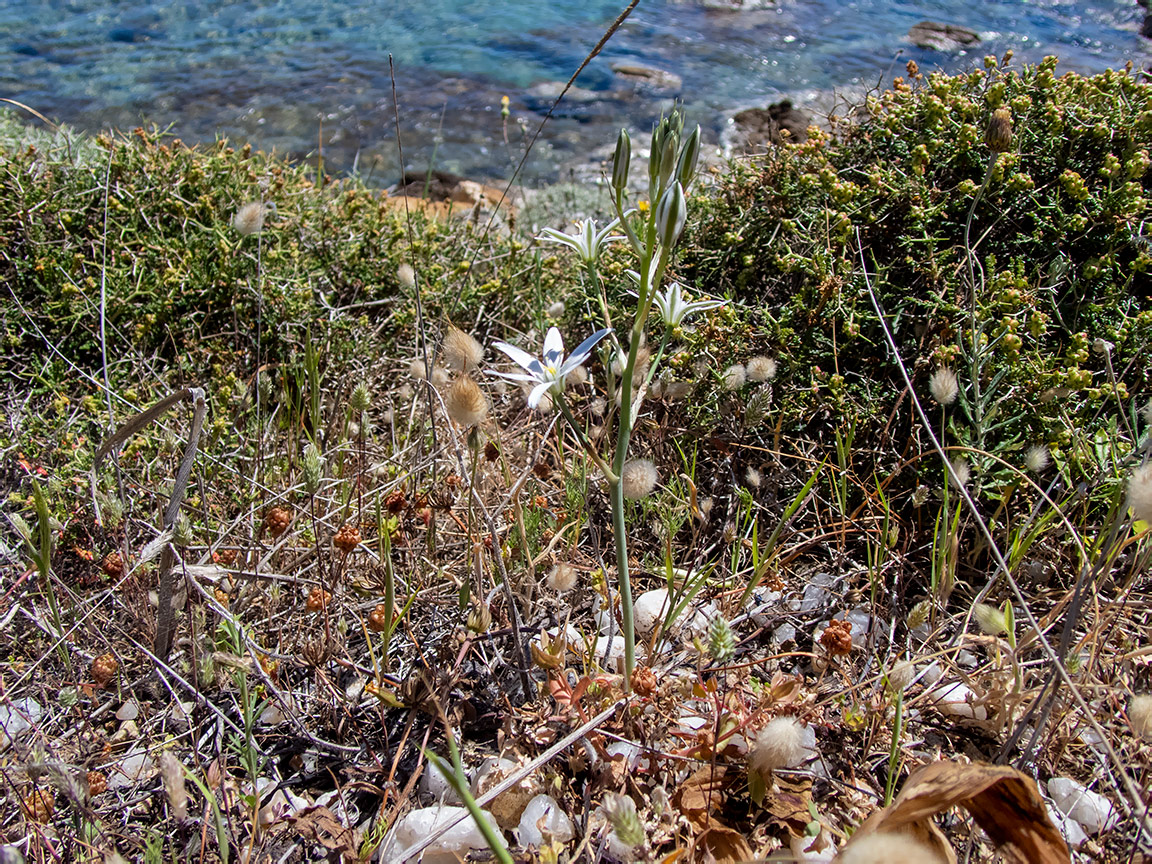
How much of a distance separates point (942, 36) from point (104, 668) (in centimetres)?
1185

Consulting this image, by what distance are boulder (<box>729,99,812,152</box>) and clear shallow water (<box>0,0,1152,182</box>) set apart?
0.33m

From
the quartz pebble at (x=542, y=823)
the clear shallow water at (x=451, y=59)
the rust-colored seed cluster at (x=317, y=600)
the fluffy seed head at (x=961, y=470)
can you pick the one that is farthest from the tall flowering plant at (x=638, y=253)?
the clear shallow water at (x=451, y=59)

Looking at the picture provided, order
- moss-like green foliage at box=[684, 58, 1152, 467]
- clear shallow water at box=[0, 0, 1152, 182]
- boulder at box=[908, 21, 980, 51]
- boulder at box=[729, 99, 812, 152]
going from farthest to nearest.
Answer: boulder at box=[908, 21, 980, 51] < clear shallow water at box=[0, 0, 1152, 182] < boulder at box=[729, 99, 812, 152] < moss-like green foliage at box=[684, 58, 1152, 467]

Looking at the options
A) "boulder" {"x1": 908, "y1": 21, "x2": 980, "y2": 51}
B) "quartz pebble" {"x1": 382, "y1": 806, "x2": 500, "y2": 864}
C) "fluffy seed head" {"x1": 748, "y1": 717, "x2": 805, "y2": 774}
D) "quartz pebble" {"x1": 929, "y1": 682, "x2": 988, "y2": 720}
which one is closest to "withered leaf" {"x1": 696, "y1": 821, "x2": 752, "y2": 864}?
"fluffy seed head" {"x1": 748, "y1": 717, "x2": 805, "y2": 774}

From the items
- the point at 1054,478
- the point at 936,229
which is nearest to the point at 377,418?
the point at 936,229

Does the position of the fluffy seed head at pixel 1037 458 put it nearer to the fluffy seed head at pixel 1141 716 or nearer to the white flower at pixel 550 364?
the fluffy seed head at pixel 1141 716

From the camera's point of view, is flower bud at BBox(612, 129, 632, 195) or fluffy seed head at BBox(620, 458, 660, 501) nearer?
flower bud at BBox(612, 129, 632, 195)

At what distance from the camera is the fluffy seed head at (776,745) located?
1.44m

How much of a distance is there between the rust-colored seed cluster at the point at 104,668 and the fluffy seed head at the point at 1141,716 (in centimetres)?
224

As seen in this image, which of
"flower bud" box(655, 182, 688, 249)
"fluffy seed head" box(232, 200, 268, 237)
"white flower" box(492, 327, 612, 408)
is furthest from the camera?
"fluffy seed head" box(232, 200, 268, 237)

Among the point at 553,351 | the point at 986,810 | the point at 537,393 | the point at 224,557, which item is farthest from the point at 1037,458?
the point at 224,557

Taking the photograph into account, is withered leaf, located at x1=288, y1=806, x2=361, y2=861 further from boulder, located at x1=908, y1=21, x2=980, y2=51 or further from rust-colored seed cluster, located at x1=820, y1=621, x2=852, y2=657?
boulder, located at x1=908, y1=21, x2=980, y2=51

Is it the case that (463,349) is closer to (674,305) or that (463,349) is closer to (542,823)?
(674,305)

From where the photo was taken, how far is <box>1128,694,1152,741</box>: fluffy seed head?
1.47 m
